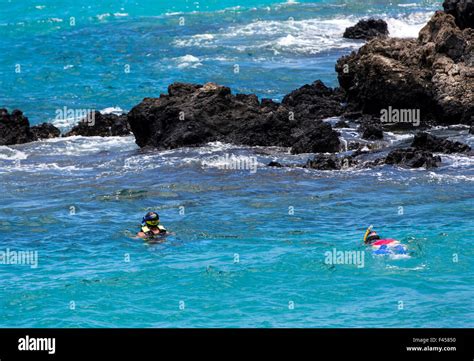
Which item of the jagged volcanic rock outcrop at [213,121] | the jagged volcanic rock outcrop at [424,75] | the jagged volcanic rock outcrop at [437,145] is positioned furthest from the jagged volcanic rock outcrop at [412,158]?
the jagged volcanic rock outcrop at [424,75]

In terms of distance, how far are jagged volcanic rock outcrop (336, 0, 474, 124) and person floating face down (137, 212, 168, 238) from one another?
44.6ft

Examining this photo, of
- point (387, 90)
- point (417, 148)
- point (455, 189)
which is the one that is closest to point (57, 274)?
point (455, 189)

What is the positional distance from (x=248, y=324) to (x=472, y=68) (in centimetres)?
1879

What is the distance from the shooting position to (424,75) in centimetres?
3353

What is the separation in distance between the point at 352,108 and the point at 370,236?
15.0m

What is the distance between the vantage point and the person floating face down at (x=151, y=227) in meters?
22.3

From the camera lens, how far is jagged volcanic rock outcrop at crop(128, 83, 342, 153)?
3192cm

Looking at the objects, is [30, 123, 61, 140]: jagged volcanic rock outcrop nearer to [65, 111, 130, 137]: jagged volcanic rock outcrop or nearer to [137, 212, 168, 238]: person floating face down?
[65, 111, 130, 137]: jagged volcanic rock outcrop

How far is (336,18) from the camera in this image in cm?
6194

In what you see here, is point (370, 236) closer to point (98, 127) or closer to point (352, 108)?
point (352, 108)

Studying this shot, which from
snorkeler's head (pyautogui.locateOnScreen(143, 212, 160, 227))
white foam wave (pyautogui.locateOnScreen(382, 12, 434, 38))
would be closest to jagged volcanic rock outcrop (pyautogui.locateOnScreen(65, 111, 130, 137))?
snorkeler's head (pyautogui.locateOnScreen(143, 212, 160, 227))

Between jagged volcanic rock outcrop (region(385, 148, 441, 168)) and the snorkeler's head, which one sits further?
jagged volcanic rock outcrop (region(385, 148, 441, 168))

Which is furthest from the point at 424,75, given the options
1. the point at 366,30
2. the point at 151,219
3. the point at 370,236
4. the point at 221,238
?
the point at 366,30
